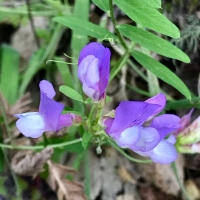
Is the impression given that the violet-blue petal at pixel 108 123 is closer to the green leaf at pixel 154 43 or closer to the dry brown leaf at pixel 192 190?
the green leaf at pixel 154 43

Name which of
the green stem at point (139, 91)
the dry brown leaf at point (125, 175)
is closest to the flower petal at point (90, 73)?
the green stem at point (139, 91)

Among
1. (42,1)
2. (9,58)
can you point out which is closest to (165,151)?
(9,58)

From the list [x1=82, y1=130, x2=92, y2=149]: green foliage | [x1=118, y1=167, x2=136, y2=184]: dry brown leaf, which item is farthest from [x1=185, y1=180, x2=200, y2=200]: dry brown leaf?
[x1=82, y1=130, x2=92, y2=149]: green foliage

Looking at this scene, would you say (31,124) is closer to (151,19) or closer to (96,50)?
(96,50)

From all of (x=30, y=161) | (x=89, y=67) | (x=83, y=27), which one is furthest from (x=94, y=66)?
(x=30, y=161)

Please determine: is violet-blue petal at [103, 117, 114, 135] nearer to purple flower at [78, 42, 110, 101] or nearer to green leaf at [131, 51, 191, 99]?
purple flower at [78, 42, 110, 101]

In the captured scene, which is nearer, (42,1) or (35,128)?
(35,128)

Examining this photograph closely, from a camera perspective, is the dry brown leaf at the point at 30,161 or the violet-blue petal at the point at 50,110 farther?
the dry brown leaf at the point at 30,161

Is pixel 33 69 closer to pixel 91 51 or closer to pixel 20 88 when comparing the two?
pixel 20 88
